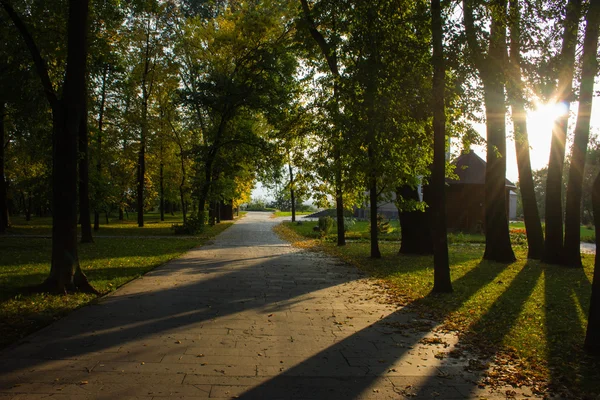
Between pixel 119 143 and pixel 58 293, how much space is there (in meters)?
23.1

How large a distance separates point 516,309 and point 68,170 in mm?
8328

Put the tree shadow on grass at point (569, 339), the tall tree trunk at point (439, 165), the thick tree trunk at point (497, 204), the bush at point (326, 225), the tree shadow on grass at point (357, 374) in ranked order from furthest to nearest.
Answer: the bush at point (326, 225) → the thick tree trunk at point (497, 204) → the tall tree trunk at point (439, 165) → the tree shadow on grass at point (569, 339) → the tree shadow on grass at point (357, 374)

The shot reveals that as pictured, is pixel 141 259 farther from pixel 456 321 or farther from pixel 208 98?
pixel 208 98

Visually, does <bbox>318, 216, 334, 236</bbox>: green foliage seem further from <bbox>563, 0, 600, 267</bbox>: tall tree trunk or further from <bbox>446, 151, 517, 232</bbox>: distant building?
<bbox>563, 0, 600, 267</bbox>: tall tree trunk

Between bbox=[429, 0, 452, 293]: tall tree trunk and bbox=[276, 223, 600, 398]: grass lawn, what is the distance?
509 mm

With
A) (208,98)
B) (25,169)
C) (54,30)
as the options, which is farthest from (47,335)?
(25,169)

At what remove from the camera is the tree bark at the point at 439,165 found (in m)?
8.59

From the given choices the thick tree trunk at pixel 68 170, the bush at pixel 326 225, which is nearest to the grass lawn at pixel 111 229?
the bush at pixel 326 225

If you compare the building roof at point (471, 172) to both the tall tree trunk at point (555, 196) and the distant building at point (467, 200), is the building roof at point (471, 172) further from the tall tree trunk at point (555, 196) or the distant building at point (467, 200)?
the tall tree trunk at point (555, 196)

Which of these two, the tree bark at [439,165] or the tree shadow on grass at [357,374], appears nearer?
the tree shadow on grass at [357,374]

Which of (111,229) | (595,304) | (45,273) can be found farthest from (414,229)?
(111,229)

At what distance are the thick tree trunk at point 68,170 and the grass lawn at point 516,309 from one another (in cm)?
617

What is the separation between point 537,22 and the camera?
882 cm

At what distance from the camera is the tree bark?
28.2 feet
